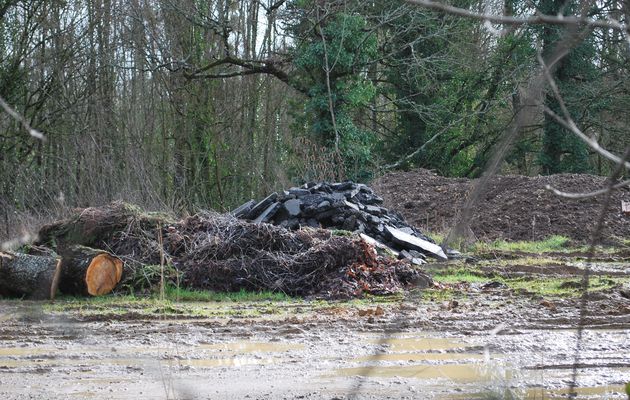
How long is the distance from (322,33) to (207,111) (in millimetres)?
4032

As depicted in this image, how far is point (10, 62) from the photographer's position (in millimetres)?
19688

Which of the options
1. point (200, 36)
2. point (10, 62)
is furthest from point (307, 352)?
point (200, 36)

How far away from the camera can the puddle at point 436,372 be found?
6055 millimetres

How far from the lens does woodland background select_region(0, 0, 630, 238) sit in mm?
20906

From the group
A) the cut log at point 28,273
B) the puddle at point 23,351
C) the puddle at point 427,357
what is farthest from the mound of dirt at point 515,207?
the puddle at point 23,351

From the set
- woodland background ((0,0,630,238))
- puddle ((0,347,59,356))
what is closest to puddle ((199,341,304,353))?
puddle ((0,347,59,356))

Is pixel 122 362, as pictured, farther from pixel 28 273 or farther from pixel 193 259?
pixel 193 259

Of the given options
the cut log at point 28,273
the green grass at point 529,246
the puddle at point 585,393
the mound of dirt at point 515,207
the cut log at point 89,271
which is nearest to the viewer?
the puddle at point 585,393

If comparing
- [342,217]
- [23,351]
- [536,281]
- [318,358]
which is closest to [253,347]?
[318,358]

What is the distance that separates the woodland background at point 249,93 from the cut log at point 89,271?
8.45 m

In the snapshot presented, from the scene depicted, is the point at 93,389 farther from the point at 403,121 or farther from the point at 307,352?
the point at 403,121

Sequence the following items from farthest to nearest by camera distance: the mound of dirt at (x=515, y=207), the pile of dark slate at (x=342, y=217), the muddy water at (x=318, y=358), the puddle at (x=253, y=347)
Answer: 1. the mound of dirt at (x=515, y=207)
2. the pile of dark slate at (x=342, y=217)
3. the puddle at (x=253, y=347)
4. the muddy water at (x=318, y=358)

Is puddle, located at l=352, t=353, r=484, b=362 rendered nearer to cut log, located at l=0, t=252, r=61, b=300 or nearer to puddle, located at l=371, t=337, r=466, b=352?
puddle, located at l=371, t=337, r=466, b=352

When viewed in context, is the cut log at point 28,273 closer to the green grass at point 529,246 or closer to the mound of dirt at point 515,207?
the green grass at point 529,246
